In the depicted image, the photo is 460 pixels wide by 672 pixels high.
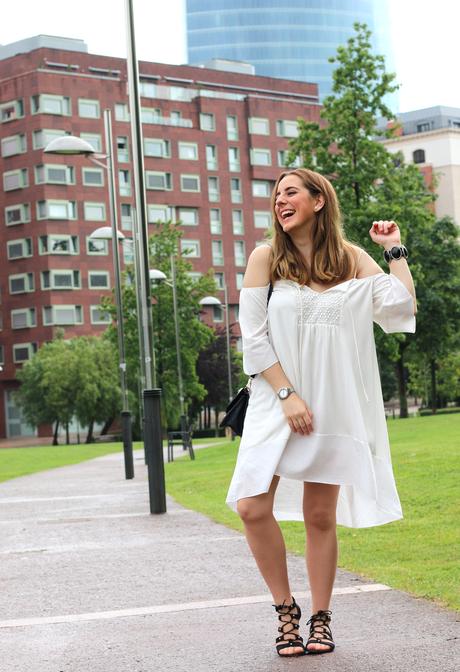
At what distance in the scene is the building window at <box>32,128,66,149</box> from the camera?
92812mm

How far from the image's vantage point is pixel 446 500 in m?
11.6

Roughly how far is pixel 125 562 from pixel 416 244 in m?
53.8

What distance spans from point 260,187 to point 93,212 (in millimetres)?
17607

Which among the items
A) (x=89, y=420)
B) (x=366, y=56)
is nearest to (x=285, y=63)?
(x=89, y=420)

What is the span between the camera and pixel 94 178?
95.3 meters

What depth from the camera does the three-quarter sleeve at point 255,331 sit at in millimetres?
5188

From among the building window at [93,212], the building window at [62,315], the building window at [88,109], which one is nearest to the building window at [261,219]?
the building window at [93,212]

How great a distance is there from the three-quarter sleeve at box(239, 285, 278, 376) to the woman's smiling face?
342 millimetres

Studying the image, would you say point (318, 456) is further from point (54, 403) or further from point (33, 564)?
point (54, 403)

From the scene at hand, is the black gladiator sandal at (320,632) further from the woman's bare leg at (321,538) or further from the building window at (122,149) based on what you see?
the building window at (122,149)

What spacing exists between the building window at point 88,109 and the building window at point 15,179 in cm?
648

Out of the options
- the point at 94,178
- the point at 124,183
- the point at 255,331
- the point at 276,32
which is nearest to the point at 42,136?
Answer: the point at 94,178

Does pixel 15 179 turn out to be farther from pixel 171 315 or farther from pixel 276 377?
pixel 276 377

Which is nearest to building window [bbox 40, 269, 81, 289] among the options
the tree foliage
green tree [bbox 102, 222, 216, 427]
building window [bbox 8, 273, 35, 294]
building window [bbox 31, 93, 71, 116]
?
building window [bbox 8, 273, 35, 294]
